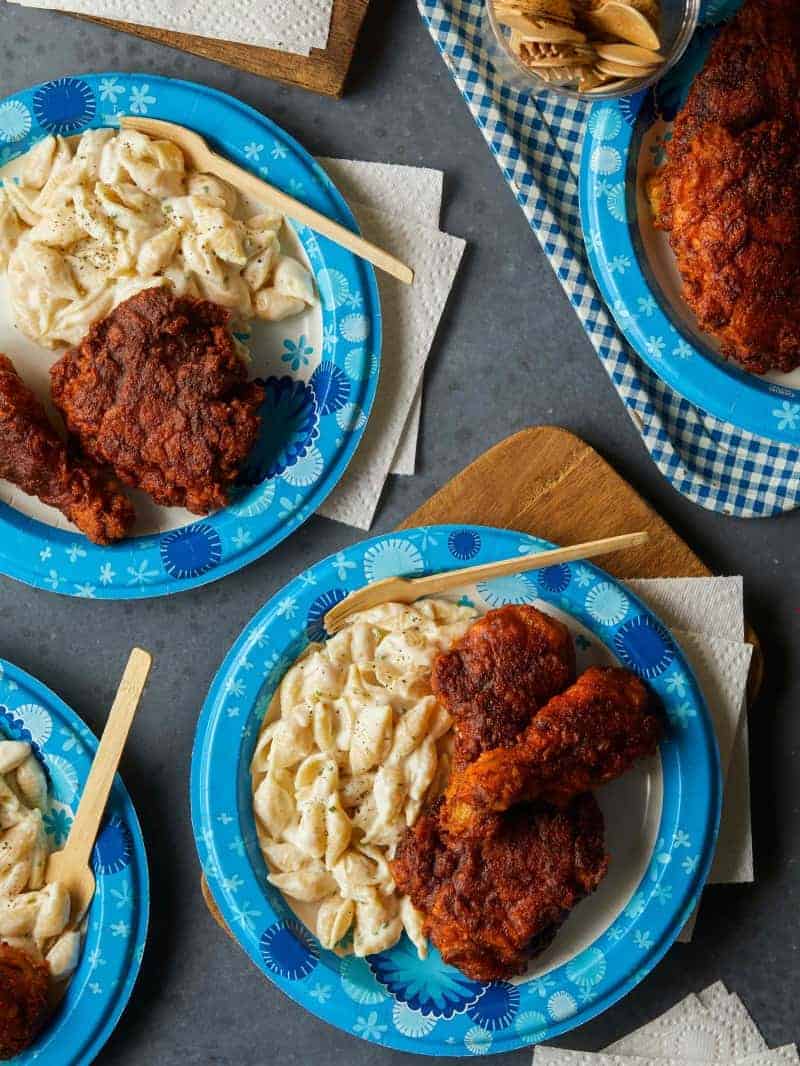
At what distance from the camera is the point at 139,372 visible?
125 inches

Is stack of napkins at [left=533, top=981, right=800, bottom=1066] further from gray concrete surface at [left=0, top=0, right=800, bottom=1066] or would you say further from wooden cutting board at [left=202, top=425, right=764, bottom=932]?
wooden cutting board at [left=202, top=425, right=764, bottom=932]

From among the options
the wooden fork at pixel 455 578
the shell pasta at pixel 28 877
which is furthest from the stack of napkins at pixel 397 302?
the shell pasta at pixel 28 877

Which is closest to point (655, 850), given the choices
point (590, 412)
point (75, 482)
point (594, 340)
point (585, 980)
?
point (585, 980)

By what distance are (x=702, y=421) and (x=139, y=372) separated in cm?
184

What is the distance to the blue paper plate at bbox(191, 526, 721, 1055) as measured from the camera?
10.7ft

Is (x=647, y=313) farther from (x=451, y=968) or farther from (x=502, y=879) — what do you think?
(x=451, y=968)

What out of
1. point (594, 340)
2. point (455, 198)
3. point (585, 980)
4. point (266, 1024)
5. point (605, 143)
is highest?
point (605, 143)

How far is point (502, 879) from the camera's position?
3.10m

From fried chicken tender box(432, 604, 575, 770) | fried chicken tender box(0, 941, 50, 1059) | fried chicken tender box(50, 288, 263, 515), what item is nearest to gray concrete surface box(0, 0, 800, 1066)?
fried chicken tender box(0, 941, 50, 1059)

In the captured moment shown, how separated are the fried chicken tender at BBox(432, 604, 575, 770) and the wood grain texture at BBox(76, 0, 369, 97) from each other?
1.86 metres

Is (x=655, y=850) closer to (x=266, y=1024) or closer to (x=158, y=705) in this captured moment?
(x=266, y=1024)

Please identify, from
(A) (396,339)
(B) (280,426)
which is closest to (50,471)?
(B) (280,426)

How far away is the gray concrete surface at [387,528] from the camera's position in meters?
3.48

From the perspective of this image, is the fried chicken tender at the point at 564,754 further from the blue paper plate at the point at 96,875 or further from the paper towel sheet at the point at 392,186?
the paper towel sheet at the point at 392,186
